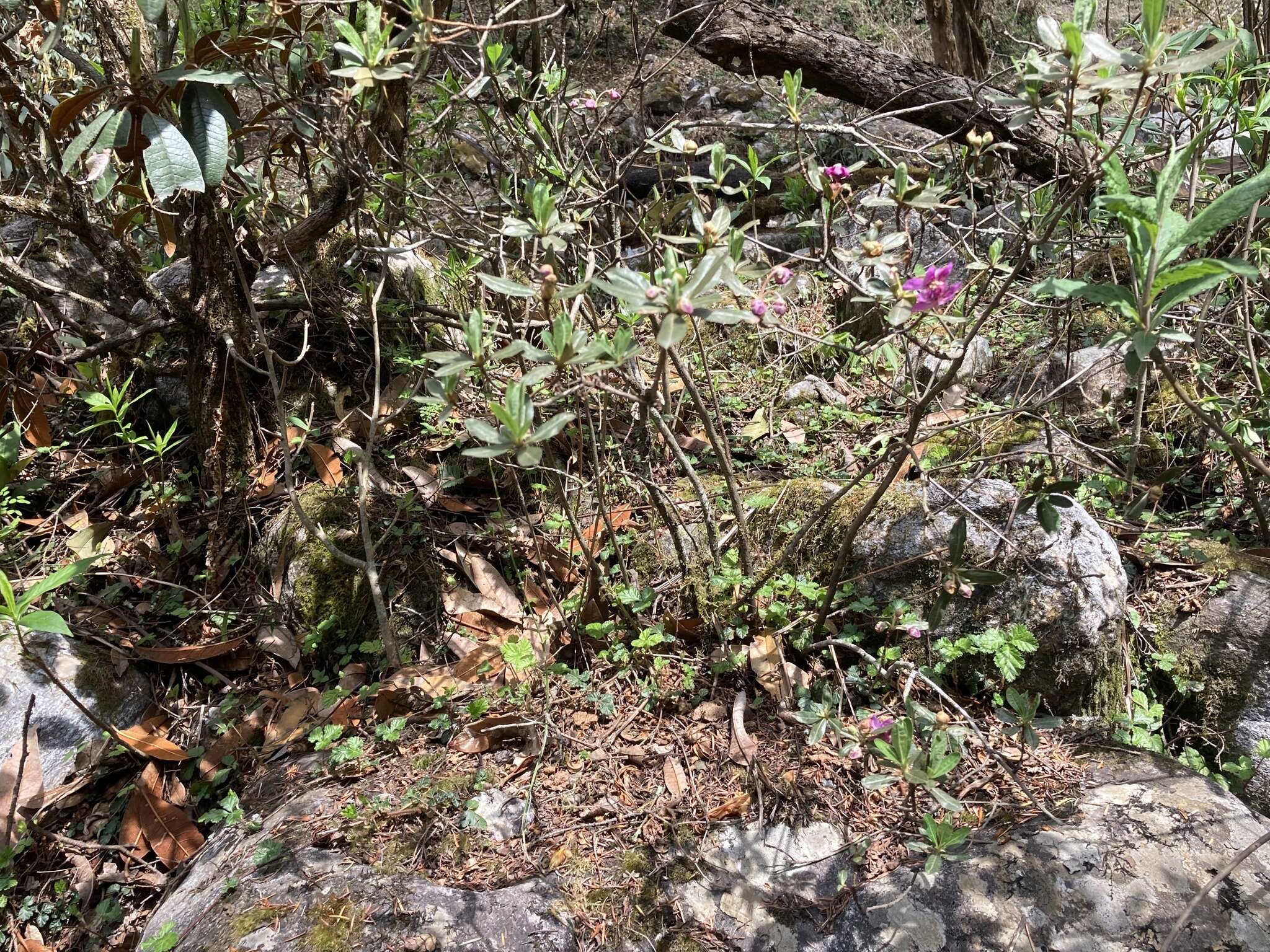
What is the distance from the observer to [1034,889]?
169 cm

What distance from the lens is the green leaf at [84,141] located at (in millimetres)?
1848

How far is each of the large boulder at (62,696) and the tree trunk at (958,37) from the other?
6367 millimetres

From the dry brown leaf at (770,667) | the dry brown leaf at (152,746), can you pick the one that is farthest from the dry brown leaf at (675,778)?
the dry brown leaf at (152,746)

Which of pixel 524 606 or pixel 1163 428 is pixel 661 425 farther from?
pixel 1163 428

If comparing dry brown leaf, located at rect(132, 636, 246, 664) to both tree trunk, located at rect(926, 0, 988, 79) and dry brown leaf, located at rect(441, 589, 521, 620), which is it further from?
tree trunk, located at rect(926, 0, 988, 79)

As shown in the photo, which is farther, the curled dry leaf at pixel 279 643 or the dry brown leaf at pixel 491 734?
the curled dry leaf at pixel 279 643

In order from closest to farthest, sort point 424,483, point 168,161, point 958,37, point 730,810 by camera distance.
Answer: point 168,161
point 730,810
point 424,483
point 958,37

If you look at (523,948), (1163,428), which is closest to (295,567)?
(523,948)

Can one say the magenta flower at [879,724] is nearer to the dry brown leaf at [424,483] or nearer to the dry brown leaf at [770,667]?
the dry brown leaf at [770,667]

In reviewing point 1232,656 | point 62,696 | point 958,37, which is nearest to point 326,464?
point 62,696

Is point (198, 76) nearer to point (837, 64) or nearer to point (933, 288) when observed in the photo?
point (933, 288)

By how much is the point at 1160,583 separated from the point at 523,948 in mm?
2150

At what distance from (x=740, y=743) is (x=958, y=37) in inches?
239

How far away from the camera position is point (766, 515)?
254cm
